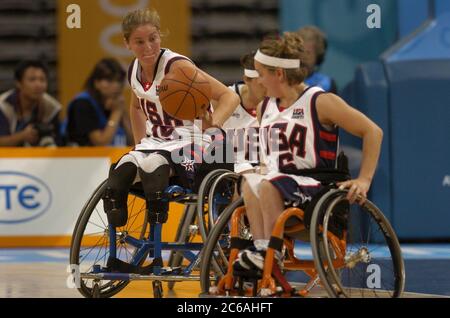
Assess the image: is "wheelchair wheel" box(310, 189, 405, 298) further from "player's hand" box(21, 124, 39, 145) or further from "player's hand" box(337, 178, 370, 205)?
"player's hand" box(21, 124, 39, 145)

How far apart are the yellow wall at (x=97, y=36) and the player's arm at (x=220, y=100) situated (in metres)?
5.61

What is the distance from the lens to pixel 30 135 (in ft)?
32.9

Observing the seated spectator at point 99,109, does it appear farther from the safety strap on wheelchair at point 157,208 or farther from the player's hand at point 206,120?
the safety strap on wheelchair at point 157,208

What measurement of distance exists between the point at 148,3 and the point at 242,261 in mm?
7186

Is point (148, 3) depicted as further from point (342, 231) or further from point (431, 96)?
point (342, 231)

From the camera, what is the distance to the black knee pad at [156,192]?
6082mm

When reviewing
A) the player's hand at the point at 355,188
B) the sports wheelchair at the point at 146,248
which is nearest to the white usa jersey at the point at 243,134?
the sports wheelchair at the point at 146,248

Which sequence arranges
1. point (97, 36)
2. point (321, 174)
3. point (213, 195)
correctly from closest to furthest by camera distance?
1. point (321, 174)
2. point (213, 195)
3. point (97, 36)

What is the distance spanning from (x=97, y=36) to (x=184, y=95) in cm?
614

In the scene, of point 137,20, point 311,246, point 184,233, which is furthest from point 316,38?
point 311,246

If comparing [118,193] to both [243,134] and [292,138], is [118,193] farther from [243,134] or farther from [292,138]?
[243,134]

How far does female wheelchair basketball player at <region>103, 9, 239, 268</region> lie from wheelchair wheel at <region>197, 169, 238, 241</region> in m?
0.13

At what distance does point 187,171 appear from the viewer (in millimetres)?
6277
